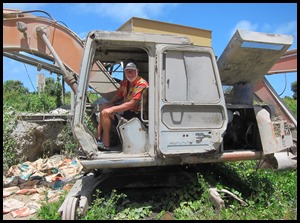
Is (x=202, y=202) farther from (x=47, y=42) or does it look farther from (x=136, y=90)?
(x=47, y=42)

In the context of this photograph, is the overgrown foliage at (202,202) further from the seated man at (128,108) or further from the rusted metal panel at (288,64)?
the rusted metal panel at (288,64)

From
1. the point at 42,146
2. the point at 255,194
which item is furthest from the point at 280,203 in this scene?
the point at 42,146

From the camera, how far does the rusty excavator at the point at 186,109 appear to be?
387cm

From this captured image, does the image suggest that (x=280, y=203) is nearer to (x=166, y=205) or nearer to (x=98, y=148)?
(x=166, y=205)

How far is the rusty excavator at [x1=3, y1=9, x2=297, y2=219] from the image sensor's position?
387cm

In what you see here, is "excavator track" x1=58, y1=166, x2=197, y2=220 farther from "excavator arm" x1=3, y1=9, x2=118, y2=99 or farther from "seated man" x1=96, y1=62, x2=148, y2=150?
"excavator arm" x1=3, y1=9, x2=118, y2=99

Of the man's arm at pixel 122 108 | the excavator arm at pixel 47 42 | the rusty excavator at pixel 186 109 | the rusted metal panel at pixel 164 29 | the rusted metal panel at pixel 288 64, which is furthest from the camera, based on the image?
the rusted metal panel at pixel 288 64

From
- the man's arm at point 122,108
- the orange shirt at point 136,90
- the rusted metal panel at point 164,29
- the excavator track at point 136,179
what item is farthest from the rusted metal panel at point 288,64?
the man's arm at point 122,108

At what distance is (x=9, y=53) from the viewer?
5492 mm

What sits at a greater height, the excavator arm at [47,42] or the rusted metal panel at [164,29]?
the rusted metal panel at [164,29]

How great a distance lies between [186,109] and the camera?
3965 mm

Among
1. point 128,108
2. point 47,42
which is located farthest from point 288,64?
point 47,42

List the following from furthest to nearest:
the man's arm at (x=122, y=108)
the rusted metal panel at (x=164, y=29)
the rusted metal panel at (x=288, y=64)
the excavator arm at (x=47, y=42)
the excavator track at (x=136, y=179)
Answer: the rusted metal panel at (x=288, y=64) → the rusted metal panel at (x=164, y=29) → the excavator arm at (x=47, y=42) → the excavator track at (x=136, y=179) → the man's arm at (x=122, y=108)

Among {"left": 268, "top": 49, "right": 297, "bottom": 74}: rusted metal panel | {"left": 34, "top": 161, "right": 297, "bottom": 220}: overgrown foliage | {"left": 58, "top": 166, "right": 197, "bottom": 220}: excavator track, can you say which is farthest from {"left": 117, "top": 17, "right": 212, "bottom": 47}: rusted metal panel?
{"left": 34, "top": 161, "right": 297, "bottom": 220}: overgrown foliage
